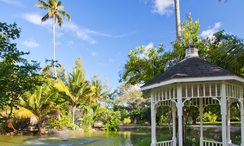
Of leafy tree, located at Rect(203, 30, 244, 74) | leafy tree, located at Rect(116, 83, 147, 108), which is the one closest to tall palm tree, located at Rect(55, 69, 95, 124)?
leafy tree, located at Rect(116, 83, 147, 108)

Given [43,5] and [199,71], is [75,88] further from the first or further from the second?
[199,71]

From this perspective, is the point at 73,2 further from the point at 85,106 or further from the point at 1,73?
the point at 1,73

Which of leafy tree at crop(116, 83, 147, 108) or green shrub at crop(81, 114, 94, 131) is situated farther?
leafy tree at crop(116, 83, 147, 108)

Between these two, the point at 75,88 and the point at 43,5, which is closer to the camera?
the point at 75,88

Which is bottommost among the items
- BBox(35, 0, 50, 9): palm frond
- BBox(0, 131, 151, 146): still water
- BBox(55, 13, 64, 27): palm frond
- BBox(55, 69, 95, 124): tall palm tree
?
BBox(0, 131, 151, 146): still water

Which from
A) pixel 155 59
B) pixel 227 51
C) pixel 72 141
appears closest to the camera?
pixel 227 51

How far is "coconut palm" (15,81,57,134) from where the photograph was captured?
16.2 metres

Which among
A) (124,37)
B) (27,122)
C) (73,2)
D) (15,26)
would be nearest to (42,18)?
(73,2)

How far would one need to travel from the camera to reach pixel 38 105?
16.7m

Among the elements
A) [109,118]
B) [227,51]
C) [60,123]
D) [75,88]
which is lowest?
[109,118]

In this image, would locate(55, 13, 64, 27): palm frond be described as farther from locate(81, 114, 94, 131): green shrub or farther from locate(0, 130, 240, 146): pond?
locate(0, 130, 240, 146): pond

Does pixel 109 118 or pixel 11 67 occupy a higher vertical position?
pixel 11 67

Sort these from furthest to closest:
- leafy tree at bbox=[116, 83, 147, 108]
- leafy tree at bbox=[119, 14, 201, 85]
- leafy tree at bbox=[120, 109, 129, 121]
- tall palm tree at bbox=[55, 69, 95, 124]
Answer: leafy tree at bbox=[116, 83, 147, 108] → leafy tree at bbox=[120, 109, 129, 121] → tall palm tree at bbox=[55, 69, 95, 124] → leafy tree at bbox=[119, 14, 201, 85]

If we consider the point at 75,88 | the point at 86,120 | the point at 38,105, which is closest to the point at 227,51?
the point at 75,88
